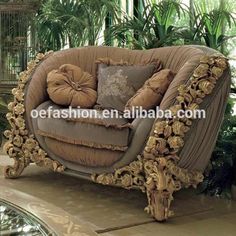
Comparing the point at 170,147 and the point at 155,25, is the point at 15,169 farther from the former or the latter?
the point at 155,25

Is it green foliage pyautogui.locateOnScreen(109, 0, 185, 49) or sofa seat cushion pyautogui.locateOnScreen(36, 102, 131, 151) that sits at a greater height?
green foliage pyautogui.locateOnScreen(109, 0, 185, 49)

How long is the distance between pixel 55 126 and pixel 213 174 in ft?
3.37

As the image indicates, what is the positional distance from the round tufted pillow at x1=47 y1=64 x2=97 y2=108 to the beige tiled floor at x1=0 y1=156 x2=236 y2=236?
55 centimetres

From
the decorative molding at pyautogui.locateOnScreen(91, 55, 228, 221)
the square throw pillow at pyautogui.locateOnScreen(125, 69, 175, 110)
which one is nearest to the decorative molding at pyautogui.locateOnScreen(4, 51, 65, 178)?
the square throw pillow at pyautogui.locateOnScreen(125, 69, 175, 110)

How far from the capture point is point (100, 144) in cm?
258

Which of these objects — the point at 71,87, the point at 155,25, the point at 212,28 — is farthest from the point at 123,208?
the point at 155,25

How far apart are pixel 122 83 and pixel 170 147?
2.70 ft

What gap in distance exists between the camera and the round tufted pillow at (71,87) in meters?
3.09

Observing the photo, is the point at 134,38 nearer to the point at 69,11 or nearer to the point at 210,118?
the point at 69,11

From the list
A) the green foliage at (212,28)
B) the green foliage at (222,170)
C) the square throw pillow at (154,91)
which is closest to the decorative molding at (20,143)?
the square throw pillow at (154,91)

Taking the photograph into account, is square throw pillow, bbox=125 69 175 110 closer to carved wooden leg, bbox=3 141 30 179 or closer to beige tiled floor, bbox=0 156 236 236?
beige tiled floor, bbox=0 156 236 236

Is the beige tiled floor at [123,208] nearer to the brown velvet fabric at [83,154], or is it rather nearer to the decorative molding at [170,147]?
the decorative molding at [170,147]

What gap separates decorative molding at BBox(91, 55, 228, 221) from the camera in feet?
7.69

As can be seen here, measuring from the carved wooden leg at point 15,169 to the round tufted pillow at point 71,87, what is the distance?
1.59 ft
